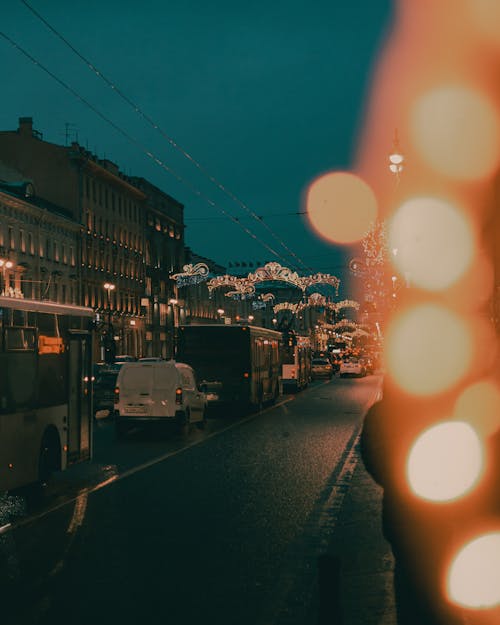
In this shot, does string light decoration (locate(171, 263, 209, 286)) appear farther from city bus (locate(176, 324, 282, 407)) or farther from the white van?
the white van

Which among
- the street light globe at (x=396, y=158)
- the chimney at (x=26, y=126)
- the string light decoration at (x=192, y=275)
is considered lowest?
the street light globe at (x=396, y=158)

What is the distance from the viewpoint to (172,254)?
11094cm

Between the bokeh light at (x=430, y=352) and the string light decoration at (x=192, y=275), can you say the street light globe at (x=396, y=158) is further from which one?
the string light decoration at (x=192, y=275)

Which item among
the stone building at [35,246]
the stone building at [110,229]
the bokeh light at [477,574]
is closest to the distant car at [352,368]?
the stone building at [110,229]

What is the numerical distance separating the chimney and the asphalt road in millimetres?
66042

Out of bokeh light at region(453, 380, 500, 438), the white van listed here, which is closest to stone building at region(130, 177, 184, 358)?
the white van

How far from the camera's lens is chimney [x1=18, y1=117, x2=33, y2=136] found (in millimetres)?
82812

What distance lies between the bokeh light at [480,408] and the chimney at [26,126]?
80011 mm

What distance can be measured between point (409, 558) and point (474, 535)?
121 cm

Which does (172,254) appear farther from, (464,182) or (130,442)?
(464,182)

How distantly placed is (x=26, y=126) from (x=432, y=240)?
7181 cm

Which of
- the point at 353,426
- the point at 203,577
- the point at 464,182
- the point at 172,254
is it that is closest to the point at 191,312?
the point at 172,254

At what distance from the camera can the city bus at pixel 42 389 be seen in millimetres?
12203

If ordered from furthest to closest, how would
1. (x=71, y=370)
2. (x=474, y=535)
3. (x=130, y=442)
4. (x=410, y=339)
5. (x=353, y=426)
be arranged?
(x=353, y=426) → (x=130, y=442) → (x=71, y=370) → (x=474, y=535) → (x=410, y=339)
